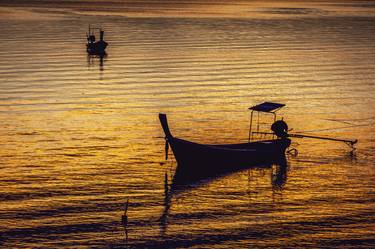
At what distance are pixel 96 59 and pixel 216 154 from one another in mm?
67708

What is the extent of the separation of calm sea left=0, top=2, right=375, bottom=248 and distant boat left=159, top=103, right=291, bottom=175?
133cm

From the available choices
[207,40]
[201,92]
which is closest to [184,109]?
[201,92]

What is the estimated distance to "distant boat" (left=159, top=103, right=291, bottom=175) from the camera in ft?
174

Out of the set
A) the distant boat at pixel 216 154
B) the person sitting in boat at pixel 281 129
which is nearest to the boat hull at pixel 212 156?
the distant boat at pixel 216 154

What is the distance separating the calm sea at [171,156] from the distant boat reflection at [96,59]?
20 cm

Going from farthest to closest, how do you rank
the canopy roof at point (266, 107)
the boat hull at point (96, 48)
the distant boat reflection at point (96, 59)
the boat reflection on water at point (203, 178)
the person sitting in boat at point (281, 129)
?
the boat hull at point (96, 48), the distant boat reflection at point (96, 59), the canopy roof at point (266, 107), the person sitting in boat at point (281, 129), the boat reflection on water at point (203, 178)

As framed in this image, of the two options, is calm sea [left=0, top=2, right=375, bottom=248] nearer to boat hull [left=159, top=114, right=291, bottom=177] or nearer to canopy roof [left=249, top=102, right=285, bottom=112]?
boat hull [left=159, top=114, right=291, bottom=177]

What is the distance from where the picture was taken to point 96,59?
11806cm

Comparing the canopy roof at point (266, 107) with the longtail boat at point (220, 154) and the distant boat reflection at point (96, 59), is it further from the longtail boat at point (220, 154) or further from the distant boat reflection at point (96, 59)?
the distant boat reflection at point (96, 59)

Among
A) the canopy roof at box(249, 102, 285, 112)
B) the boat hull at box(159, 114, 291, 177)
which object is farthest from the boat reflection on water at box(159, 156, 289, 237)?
the canopy roof at box(249, 102, 285, 112)

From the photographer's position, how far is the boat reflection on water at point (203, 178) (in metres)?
49.6

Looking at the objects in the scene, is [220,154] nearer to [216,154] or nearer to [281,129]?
[216,154]

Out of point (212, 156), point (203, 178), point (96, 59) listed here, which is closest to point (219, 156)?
point (212, 156)

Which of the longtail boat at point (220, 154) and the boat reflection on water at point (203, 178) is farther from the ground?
the longtail boat at point (220, 154)
